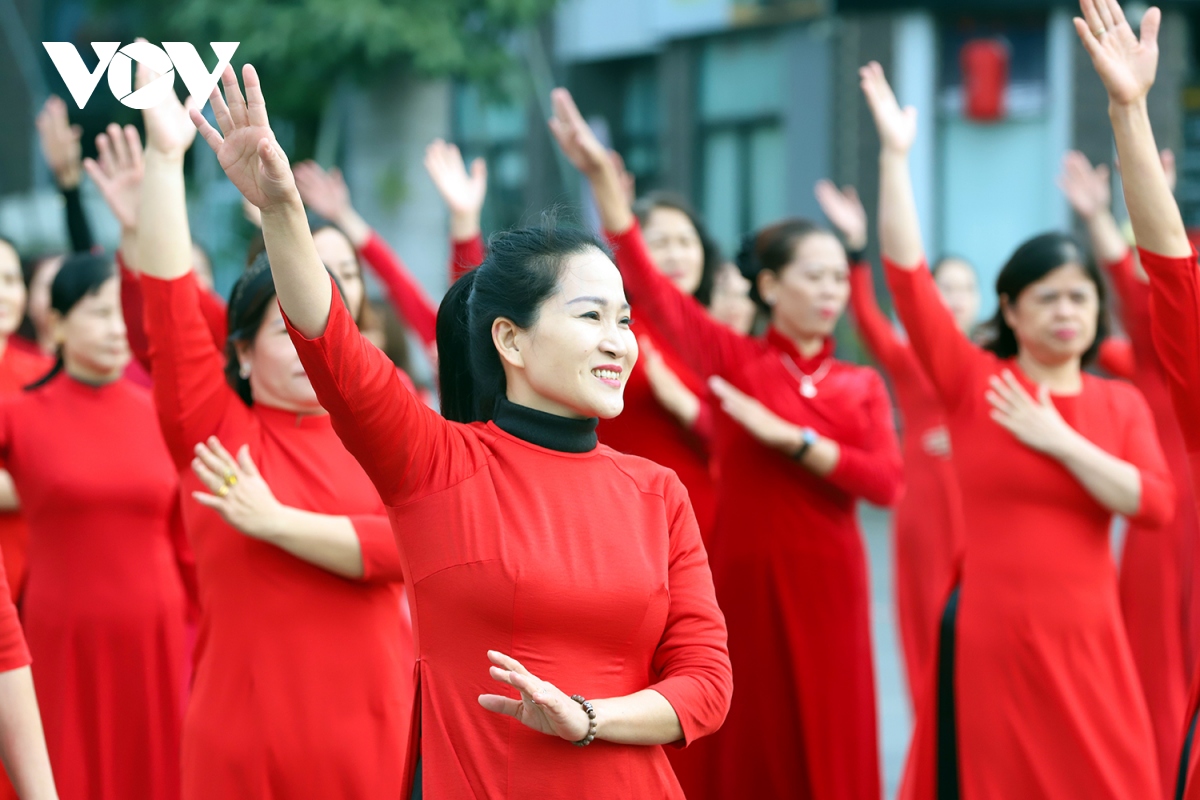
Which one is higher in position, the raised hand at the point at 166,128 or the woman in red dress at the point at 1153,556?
the raised hand at the point at 166,128

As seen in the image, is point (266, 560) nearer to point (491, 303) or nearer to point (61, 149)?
point (491, 303)

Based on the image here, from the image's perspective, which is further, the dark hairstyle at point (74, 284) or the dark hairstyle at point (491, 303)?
the dark hairstyle at point (74, 284)

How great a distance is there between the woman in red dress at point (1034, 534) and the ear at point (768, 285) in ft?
2.68

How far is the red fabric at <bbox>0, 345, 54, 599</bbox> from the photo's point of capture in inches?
191

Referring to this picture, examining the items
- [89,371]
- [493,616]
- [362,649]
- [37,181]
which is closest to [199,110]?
[493,616]

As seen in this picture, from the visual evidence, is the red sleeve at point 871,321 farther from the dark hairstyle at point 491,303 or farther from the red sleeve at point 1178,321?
the dark hairstyle at point 491,303

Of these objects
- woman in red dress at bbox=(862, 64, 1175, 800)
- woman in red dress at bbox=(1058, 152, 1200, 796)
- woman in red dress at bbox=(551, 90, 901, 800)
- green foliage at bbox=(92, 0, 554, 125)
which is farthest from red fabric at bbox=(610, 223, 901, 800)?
green foliage at bbox=(92, 0, 554, 125)

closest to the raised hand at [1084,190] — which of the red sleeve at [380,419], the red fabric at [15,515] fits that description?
the red fabric at [15,515]

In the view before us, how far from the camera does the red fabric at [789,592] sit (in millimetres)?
5203

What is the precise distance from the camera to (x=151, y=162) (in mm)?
3697

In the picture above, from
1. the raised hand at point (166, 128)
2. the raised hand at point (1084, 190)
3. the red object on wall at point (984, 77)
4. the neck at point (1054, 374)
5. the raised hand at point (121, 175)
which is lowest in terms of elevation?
the neck at point (1054, 374)

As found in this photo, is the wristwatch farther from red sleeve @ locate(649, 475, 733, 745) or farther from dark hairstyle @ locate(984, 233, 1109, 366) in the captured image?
red sleeve @ locate(649, 475, 733, 745)

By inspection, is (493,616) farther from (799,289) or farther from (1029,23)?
(1029,23)

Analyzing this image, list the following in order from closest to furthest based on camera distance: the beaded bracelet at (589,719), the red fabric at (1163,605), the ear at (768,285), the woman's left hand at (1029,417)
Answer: the beaded bracelet at (589,719) → the woman's left hand at (1029,417) → the ear at (768,285) → the red fabric at (1163,605)
